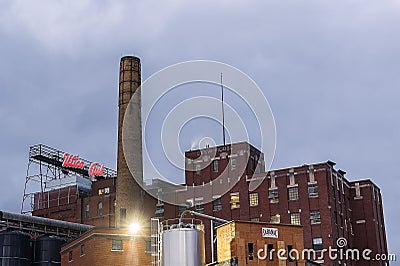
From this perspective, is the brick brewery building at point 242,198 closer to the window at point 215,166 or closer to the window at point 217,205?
the window at point 215,166

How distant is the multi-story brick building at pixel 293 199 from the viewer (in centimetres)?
8125

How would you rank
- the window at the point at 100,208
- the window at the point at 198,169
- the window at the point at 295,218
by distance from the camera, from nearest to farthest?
the window at the point at 295,218 → the window at the point at 198,169 → the window at the point at 100,208

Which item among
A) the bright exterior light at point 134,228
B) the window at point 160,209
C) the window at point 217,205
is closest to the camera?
the bright exterior light at point 134,228

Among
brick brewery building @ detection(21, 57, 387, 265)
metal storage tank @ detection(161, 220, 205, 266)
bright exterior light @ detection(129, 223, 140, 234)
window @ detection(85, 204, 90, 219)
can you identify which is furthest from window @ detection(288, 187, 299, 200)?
metal storage tank @ detection(161, 220, 205, 266)

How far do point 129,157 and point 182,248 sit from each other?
1206 inches

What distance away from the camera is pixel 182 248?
155ft

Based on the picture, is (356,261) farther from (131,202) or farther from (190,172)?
(131,202)

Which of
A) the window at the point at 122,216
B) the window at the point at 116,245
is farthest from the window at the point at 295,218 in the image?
the window at the point at 116,245

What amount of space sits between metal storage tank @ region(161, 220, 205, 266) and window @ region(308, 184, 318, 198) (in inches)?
1447

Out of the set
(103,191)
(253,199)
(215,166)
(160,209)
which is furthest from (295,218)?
(103,191)

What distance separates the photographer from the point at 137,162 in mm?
76875

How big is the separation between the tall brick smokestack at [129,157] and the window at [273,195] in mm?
18294

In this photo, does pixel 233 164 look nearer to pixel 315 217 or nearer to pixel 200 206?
pixel 200 206

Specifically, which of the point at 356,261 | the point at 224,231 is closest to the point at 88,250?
the point at 224,231
